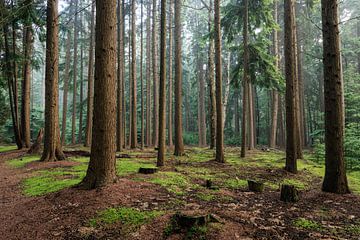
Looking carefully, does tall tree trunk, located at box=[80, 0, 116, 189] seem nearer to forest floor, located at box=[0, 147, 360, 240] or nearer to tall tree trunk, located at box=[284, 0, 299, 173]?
forest floor, located at box=[0, 147, 360, 240]

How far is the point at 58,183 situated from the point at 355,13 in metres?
38.3

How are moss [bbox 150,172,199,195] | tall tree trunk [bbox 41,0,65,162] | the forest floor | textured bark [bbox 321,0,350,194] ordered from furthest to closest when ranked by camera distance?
tall tree trunk [bbox 41,0,65,162], textured bark [bbox 321,0,350,194], moss [bbox 150,172,199,195], the forest floor

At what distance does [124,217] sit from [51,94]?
8.34 meters

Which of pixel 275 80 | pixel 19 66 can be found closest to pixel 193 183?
pixel 275 80

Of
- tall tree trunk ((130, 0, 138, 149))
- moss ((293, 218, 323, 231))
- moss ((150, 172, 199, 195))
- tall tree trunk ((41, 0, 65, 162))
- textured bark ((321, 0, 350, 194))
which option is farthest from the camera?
tall tree trunk ((130, 0, 138, 149))

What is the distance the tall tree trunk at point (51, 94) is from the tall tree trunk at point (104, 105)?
5.93 metres

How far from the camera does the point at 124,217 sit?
13.6 ft

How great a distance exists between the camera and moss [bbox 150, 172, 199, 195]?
19.7 ft

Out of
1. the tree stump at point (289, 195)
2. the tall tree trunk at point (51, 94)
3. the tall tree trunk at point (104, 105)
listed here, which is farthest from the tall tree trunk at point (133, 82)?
the tree stump at point (289, 195)

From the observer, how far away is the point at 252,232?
3.75 meters

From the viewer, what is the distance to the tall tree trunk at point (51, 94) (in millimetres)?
10484

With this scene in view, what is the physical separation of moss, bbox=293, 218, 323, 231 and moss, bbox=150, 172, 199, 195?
2427mm

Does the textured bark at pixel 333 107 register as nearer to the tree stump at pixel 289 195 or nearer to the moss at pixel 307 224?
the tree stump at pixel 289 195

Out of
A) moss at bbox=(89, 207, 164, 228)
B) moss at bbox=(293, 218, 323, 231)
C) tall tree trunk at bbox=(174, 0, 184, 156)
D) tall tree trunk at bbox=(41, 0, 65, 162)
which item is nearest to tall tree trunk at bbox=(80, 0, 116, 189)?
moss at bbox=(89, 207, 164, 228)
